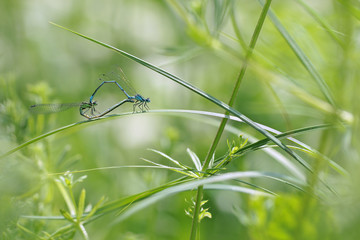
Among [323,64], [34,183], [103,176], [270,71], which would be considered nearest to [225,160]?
[34,183]

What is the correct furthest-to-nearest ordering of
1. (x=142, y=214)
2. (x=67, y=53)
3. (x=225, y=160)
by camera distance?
1. (x=67, y=53)
2. (x=142, y=214)
3. (x=225, y=160)

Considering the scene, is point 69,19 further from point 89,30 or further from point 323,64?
point 323,64

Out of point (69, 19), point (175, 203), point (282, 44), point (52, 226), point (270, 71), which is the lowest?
point (52, 226)

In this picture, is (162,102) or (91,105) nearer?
(91,105)

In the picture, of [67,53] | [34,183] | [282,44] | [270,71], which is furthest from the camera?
[67,53]

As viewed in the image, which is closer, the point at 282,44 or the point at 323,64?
the point at 323,64

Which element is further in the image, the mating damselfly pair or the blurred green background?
the mating damselfly pair

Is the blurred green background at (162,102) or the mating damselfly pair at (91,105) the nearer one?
the blurred green background at (162,102)

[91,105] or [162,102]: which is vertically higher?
[162,102]
